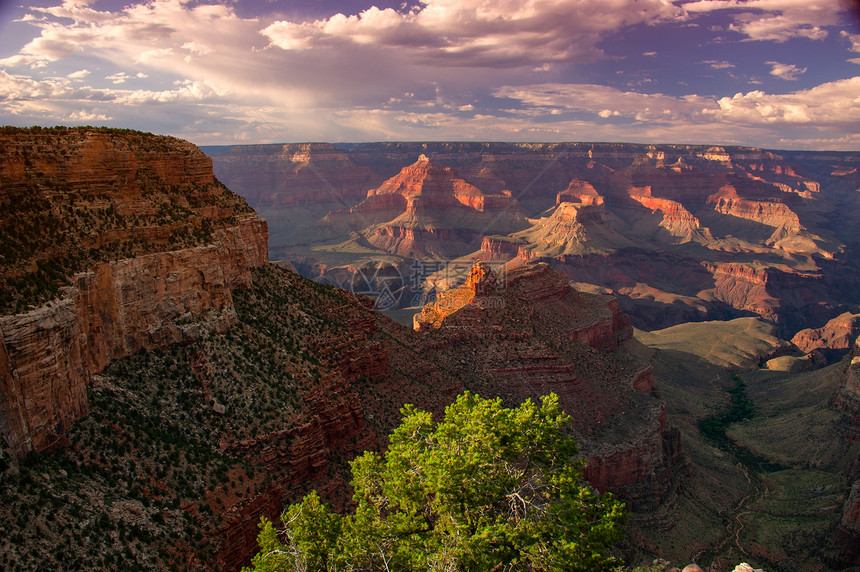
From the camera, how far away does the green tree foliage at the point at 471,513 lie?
17672 mm

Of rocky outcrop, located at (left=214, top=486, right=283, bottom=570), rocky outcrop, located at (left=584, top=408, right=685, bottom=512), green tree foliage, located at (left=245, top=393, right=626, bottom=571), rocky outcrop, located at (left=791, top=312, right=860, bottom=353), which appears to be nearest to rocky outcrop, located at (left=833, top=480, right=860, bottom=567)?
rocky outcrop, located at (left=584, top=408, right=685, bottom=512)

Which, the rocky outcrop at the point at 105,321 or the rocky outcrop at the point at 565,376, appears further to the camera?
the rocky outcrop at the point at 565,376

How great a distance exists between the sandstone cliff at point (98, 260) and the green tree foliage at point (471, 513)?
35.6ft

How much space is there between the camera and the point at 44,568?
60.5 ft

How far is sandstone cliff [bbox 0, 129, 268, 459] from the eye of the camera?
21.5m

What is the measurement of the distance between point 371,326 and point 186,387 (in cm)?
1686

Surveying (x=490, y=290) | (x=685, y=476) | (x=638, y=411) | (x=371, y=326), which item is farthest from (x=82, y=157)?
(x=685, y=476)

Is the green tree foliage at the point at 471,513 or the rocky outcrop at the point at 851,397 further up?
the green tree foliage at the point at 471,513

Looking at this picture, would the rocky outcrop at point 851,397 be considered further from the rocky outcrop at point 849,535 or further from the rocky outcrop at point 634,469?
the rocky outcrop at point 634,469

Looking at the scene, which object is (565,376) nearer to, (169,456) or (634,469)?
(634,469)

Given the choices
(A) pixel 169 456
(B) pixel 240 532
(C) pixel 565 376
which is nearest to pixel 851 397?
(C) pixel 565 376

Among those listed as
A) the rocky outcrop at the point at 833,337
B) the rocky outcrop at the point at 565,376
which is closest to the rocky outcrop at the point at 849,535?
the rocky outcrop at the point at 565,376

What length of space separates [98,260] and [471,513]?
21.0 metres

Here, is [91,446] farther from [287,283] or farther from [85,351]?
[287,283]
